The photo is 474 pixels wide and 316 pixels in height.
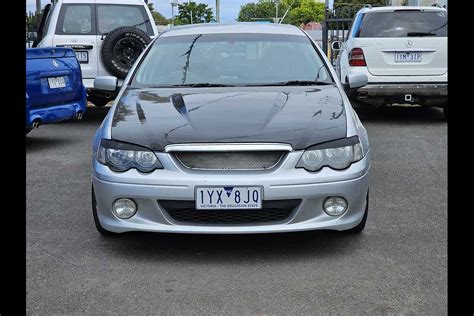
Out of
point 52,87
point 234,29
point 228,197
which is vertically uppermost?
point 234,29

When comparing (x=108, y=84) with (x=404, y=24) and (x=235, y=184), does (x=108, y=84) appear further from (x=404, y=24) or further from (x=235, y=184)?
(x=404, y=24)

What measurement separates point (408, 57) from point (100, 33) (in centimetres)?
451

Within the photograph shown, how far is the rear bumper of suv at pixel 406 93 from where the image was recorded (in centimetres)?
976

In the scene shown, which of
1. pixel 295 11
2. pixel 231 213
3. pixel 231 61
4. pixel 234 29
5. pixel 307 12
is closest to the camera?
pixel 231 213

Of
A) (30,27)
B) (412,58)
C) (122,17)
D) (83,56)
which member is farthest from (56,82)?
(30,27)

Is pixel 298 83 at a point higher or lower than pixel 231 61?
lower

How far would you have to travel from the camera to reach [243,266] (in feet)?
13.9

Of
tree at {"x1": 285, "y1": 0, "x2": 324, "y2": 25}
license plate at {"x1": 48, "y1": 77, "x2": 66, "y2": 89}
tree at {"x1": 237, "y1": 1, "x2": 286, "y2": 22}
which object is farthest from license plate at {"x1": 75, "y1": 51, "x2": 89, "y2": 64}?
tree at {"x1": 237, "y1": 1, "x2": 286, "y2": 22}

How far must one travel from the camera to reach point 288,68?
550cm

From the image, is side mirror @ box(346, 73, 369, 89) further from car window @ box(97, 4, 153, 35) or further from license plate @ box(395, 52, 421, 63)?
car window @ box(97, 4, 153, 35)

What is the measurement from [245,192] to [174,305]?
2.63 ft

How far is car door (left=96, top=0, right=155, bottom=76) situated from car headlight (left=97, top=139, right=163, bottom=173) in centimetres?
661

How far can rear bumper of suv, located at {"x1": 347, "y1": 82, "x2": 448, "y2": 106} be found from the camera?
32.0 feet
